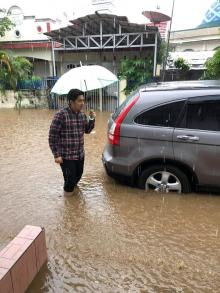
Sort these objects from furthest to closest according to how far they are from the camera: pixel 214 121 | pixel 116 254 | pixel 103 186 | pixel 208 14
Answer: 1. pixel 208 14
2. pixel 103 186
3. pixel 214 121
4. pixel 116 254

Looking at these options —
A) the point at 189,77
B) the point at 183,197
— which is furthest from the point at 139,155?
the point at 189,77

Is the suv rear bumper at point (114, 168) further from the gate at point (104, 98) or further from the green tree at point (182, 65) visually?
the green tree at point (182, 65)

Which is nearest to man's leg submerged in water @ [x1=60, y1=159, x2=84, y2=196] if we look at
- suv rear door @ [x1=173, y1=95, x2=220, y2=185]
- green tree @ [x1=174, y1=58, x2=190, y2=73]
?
suv rear door @ [x1=173, y1=95, x2=220, y2=185]

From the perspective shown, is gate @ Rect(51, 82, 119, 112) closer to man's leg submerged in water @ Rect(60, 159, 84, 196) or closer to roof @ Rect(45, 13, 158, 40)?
roof @ Rect(45, 13, 158, 40)

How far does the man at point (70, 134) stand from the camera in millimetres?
4312

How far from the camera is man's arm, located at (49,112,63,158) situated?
4.31 m

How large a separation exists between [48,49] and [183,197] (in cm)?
1616

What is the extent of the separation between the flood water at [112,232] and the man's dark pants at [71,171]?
0.25 metres

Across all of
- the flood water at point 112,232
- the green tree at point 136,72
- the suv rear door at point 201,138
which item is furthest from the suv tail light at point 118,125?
the green tree at point 136,72

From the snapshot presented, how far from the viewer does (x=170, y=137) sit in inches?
174

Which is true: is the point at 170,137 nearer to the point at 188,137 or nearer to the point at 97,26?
the point at 188,137

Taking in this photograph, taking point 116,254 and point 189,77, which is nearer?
point 116,254

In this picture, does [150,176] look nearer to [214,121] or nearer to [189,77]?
[214,121]

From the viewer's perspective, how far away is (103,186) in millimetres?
5352
